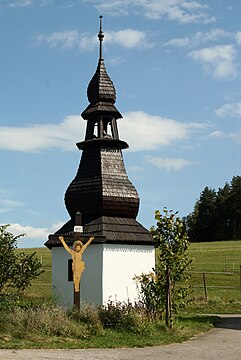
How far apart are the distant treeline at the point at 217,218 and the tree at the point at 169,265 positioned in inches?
3319

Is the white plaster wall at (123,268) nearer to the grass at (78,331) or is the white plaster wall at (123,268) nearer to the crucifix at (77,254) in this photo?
the crucifix at (77,254)

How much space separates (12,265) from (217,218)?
290 feet

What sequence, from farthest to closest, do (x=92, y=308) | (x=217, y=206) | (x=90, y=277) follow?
1. (x=217, y=206)
2. (x=90, y=277)
3. (x=92, y=308)

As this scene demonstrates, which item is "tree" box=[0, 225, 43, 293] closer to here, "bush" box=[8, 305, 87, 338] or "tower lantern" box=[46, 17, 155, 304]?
"tower lantern" box=[46, 17, 155, 304]

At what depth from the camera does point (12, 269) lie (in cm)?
2405

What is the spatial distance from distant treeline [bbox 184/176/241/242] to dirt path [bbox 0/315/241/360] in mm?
86891

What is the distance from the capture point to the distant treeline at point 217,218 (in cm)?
10656

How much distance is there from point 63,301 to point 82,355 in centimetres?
755

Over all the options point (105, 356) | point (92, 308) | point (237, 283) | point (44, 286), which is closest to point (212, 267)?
point (237, 283)

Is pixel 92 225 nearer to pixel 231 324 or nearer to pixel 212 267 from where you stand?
pixel 231 324

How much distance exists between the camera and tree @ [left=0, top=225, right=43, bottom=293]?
23781 millimetres

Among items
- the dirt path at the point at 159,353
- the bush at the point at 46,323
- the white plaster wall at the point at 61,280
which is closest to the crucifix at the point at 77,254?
the white plaster wall at the point at 61,280

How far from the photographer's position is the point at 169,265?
61.6ft

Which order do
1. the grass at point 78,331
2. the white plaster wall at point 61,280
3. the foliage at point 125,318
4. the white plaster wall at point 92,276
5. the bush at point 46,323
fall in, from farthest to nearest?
the white plaster wall at point 61,280 < the white plaster wall at point 92,276 < the foliage at point 125,318 < the bush at point 46,323 < the grass at point 78,331
